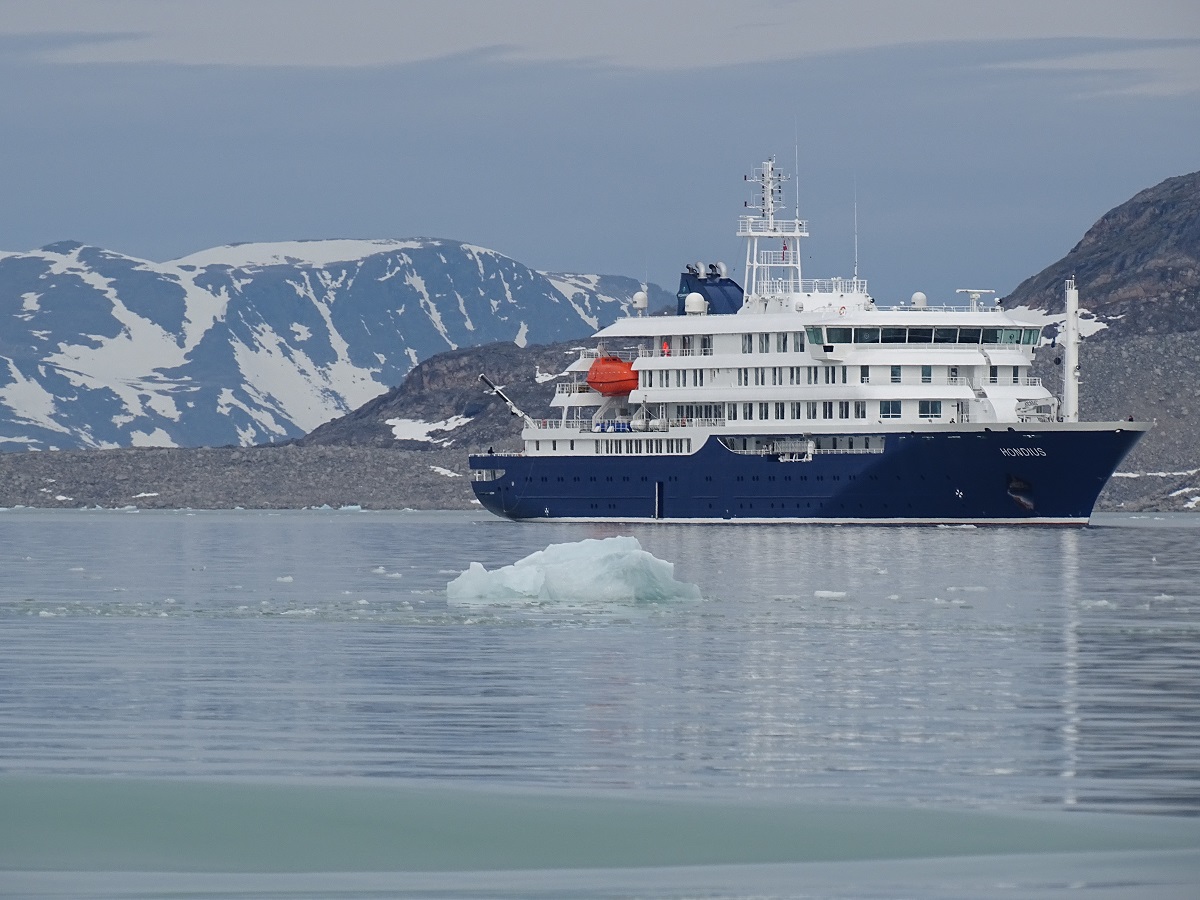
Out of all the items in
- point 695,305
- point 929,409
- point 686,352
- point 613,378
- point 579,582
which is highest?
point 695,305

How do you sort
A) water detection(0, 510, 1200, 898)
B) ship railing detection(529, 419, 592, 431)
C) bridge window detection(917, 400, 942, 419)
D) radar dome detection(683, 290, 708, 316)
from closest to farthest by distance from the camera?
water detection(0, 510, 1200, 898) → bridge window detection(917, 400, 942, 419) → ship railing detection(529, 419, 592, 431) → radar dome detection(683, 290, 708, 316)

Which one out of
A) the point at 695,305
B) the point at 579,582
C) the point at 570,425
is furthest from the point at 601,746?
the point at 570,425

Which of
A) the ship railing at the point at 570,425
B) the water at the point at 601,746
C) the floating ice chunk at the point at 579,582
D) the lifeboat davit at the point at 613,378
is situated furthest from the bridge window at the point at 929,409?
the floating ice chunk at the point at 579,582

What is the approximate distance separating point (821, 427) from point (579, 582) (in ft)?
141

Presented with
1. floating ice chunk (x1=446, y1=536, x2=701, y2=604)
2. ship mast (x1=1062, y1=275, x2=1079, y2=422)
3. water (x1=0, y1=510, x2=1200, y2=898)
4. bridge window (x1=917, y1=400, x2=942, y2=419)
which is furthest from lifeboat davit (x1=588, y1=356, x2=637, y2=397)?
floating ice chunk (x1=446, y1=536, x2=701, y2=604)

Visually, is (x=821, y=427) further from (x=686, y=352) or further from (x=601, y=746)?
(x=601, y=746)

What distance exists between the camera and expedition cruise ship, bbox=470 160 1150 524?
72.6 meters

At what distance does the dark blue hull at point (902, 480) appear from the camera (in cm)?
7206

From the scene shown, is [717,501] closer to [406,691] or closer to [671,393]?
[671,393]

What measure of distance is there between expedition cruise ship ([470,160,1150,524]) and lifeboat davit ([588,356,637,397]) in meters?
0.08

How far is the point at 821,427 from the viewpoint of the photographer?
251 ft

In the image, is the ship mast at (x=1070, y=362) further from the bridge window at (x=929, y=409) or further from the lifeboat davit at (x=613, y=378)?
the lifeboat davit at (x=613, y=378)

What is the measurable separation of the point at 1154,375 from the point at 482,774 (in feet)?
398

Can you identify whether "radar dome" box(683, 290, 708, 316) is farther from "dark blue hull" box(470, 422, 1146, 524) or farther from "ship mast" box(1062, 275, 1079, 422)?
"ship mast" box(1062, 275, 1079, 422)
